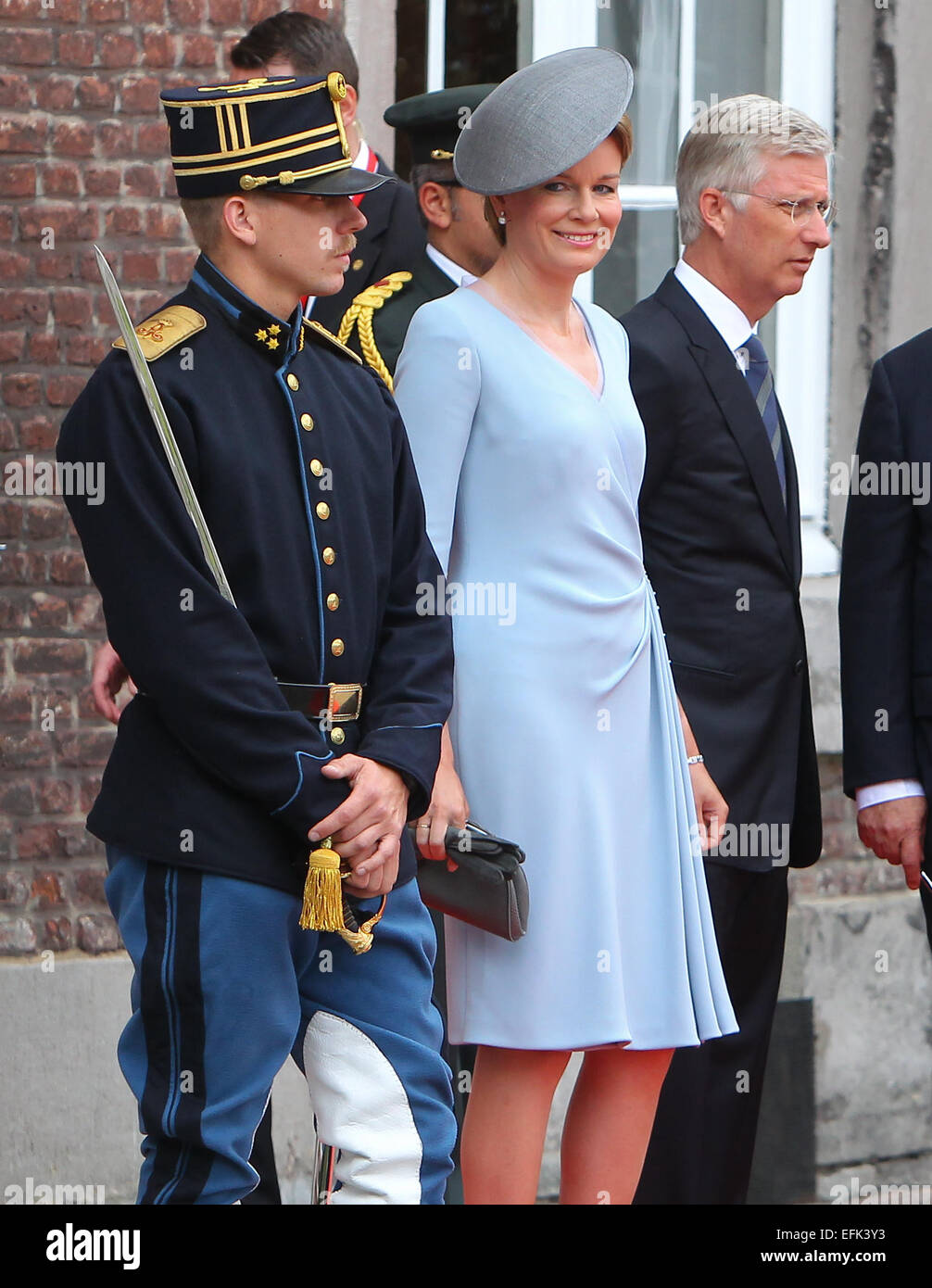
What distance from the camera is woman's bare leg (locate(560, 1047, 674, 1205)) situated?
344 centimetres

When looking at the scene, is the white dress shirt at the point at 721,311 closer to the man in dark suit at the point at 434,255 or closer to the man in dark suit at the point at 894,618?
the man in dark suit at the point at 894,618

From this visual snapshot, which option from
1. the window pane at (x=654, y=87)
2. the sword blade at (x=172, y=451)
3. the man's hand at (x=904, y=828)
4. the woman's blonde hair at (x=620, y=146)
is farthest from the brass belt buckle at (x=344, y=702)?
the window pane at (x=654, y=87)

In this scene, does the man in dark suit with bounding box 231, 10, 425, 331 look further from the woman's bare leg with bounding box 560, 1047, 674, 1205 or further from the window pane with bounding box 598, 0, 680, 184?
the woman's bare leg with bounding box 560, 1047, 674, 1205

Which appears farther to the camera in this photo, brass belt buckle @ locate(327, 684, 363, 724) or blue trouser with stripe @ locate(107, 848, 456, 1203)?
brass belt buckle @ locate(327, 684, 363, 724)

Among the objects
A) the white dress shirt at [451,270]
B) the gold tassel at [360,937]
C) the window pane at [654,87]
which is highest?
the window pane at [654,87]

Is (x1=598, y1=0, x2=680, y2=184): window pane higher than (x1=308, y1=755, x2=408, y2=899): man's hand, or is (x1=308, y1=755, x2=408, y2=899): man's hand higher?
(x1=598, y1=0, x2=680, y2=184): window pane

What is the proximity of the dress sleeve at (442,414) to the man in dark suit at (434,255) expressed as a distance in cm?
52

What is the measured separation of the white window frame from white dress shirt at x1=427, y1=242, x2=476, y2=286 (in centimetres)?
165

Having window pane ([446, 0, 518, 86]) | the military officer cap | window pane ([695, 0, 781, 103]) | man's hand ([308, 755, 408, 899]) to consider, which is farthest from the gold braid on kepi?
window pane ([695, 0, 781, 103])

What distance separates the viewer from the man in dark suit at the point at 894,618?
3.77 metres

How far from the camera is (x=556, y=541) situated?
3.32m

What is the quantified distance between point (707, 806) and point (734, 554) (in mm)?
493

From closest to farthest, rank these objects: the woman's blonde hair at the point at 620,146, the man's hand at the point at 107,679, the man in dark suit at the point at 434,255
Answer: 1. the woman's blonde hair at the point at 620,146
2. the man's hand at the point at 107,679
3. the man in dark suit at the point at 434,255

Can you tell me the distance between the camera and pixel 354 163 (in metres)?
4.14
